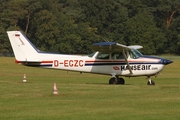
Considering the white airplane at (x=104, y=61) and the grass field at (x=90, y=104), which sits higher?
the white airplane at (x=104, y=61)

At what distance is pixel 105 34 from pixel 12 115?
91240 millimetres

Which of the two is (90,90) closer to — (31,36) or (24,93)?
(24,93)

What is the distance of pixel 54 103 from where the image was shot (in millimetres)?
17734

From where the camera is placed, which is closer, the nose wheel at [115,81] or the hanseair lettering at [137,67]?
the hanseair lettering at [137,67]

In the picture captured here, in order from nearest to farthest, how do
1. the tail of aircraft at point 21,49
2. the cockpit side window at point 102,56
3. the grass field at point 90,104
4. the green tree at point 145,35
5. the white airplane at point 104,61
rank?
the grass field at point 90,104
the white airplane at point 104,61
the cockpit side window at point 102,56
the tail of aircraft at point 21,49
the green tree at point 145,35

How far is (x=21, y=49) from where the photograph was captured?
2869cm

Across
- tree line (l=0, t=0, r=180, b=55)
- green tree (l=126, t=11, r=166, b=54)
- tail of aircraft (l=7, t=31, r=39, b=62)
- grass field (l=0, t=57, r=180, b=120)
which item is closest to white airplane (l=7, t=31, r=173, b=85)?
tail of aircraft (l=7, t=31, r=39, b=62)

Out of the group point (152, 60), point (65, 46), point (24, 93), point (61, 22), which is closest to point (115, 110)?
point (24, 93)

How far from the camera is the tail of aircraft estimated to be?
28.6 meters

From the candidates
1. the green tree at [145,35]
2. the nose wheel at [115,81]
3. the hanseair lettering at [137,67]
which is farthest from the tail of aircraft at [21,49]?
the green tree at [145,35]

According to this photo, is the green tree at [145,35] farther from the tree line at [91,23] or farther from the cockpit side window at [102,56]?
the cockpit side window at [102,56]

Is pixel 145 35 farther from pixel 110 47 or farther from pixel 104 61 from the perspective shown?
pixel 110 47

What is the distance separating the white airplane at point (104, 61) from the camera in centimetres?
2759

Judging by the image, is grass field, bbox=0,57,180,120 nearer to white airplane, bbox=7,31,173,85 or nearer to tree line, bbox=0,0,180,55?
white airplane, bbox=7,31,173,85
